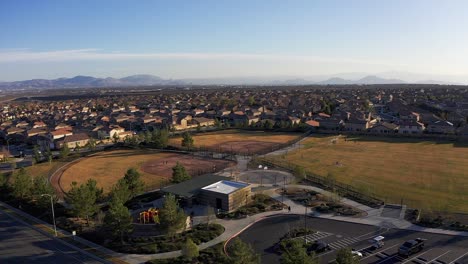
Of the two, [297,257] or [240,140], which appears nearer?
[297,257]

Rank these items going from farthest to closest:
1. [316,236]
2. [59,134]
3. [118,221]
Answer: [59,134] → [316,236] → [118,221]

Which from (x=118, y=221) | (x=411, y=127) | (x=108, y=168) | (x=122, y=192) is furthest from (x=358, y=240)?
(x=411, y=127)

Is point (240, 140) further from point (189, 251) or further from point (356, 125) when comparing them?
point (189, 251)

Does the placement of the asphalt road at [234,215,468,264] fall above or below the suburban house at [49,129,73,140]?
below

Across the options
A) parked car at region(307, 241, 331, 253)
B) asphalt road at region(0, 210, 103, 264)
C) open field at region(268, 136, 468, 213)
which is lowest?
asphalt road at region(0, 210, 103, 264)

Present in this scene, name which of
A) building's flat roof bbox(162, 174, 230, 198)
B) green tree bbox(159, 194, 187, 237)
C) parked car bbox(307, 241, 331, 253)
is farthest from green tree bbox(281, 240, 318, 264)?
building's flat roof bbox(162, 174, 230, 198)

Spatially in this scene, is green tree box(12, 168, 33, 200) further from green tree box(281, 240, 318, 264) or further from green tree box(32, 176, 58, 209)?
green tree box(281, 240, 318, 264)

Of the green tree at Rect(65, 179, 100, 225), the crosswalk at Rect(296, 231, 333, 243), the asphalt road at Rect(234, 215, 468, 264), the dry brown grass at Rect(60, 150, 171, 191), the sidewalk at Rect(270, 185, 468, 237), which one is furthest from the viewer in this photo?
the dry brown grass at Rect(60, 150, 171, 191)
